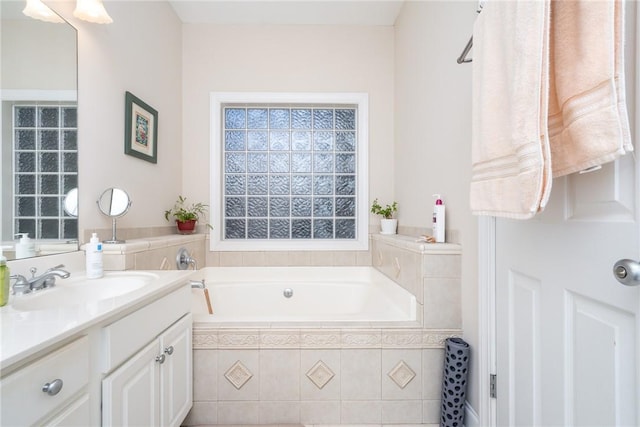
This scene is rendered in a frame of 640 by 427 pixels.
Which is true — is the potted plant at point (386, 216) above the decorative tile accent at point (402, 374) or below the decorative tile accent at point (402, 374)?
above

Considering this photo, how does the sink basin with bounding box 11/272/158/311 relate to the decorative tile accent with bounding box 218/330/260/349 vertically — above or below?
above

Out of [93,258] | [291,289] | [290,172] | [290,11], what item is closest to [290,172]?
[290,172]

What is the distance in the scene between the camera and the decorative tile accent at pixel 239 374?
154 cm

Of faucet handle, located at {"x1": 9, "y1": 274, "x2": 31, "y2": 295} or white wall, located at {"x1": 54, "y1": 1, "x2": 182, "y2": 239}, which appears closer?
faucet handle, located at {"x1": 9, "y1": 274, "x2": 31, "y2": 295}

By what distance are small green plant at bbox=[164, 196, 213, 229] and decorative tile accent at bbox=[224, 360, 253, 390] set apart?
4.38ft

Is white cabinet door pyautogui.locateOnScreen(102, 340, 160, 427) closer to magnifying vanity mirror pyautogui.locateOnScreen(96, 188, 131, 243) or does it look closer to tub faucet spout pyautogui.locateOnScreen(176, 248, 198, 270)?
magnifying vanity mirror pyautogui.locateOnScreen(96, 188, 131, 243)

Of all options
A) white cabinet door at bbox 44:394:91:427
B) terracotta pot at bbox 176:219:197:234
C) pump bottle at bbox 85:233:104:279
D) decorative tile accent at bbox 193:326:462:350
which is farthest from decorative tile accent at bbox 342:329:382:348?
terracotta pot at bbox 176:219:197:234

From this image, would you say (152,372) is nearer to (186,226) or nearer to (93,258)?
(93,258)

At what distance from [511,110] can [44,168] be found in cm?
177

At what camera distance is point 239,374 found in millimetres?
1547

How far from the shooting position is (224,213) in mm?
2764

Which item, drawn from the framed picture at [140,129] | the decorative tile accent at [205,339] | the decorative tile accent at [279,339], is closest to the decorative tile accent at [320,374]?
the decorative tile accent at [279,339]

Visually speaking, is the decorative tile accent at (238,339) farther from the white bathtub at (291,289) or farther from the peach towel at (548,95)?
the peach towel at (548,95)

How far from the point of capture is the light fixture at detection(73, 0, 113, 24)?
1.42 m
